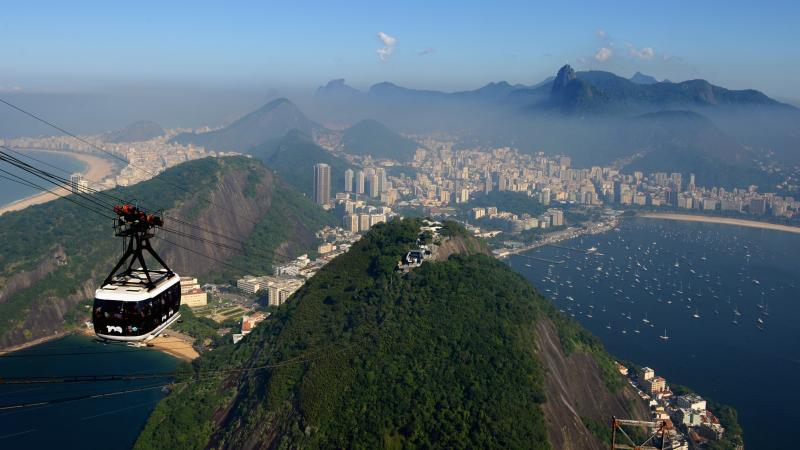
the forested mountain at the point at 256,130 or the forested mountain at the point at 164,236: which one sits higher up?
the forested mountain at the point at 256,130

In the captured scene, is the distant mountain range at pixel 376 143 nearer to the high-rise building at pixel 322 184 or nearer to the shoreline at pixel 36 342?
the high-rise building at pixel 322 184

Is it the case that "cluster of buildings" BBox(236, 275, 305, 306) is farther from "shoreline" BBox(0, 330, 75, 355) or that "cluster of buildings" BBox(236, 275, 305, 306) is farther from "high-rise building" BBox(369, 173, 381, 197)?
"high-rise building" BBox(369, 173, 381, 197)

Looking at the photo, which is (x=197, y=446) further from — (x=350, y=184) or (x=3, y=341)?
(x=350, y=184)

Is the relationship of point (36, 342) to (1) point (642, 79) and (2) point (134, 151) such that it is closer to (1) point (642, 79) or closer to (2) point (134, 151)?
(2) point (134, 151)

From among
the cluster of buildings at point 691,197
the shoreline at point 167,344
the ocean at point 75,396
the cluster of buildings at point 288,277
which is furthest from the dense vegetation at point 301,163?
the ocean at point 75,396

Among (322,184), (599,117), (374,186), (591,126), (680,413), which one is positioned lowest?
(680,413)

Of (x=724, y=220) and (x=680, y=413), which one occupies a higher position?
(x=724, y=220)

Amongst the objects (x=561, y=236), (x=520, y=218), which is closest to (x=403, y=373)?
(x=561, y=236)

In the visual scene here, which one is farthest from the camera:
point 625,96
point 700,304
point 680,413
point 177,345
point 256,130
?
point 625,96
